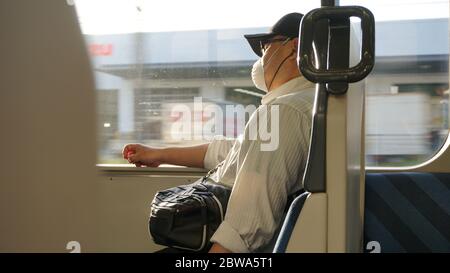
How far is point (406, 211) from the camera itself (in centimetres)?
176

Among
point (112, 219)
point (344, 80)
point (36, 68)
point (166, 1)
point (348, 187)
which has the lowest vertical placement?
point (112, 219)

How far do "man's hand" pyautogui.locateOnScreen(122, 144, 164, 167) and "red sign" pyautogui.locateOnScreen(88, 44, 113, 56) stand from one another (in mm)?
478

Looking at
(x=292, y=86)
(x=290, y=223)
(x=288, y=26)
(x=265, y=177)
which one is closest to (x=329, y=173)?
(x=290, y=223)

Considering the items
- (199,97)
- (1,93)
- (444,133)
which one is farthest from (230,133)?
(1,93)

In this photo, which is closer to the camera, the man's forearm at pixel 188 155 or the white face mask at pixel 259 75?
the white face mask at pixel 259 75

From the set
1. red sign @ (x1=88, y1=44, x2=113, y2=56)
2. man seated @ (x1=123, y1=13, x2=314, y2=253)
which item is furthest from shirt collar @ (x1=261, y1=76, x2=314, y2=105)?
red sign @ (x1=88, y1=44, x2=113, y2=56)

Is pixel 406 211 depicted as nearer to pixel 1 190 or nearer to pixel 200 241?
pixel 200 241

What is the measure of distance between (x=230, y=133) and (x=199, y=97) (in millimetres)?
229

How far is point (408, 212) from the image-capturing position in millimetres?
1758

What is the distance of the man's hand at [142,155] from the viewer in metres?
2.15

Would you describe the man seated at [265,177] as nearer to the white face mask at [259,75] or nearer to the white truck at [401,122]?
the white face mask at [259,75]

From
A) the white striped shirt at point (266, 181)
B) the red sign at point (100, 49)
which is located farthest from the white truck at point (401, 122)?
the red sign at point (100, 49)

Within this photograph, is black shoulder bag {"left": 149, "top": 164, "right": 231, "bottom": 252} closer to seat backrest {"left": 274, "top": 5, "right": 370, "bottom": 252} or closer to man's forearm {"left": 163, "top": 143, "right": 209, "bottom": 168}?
seat backrest {"left": 274, "top": 5, "right": 370, "bottom": 252}

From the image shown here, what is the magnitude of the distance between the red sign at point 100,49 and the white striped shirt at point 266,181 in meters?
1.12
